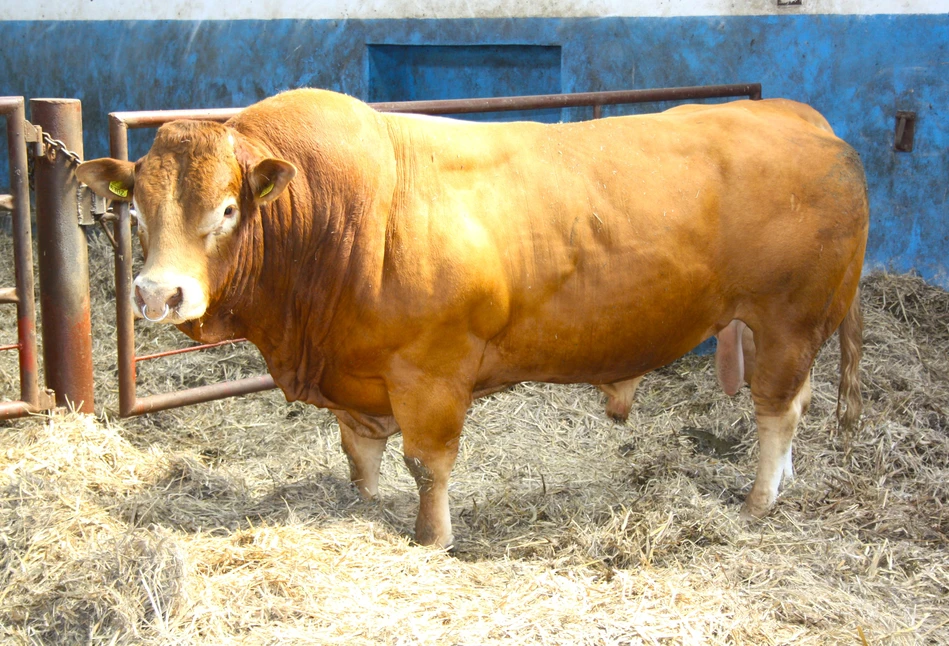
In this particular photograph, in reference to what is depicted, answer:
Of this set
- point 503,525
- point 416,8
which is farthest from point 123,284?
point 416,8

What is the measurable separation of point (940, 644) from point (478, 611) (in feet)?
4.96

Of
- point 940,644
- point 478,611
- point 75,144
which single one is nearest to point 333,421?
point 75,144

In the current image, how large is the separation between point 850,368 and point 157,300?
311 centimetres

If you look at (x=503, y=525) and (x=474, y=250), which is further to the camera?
(x=503, y=525)

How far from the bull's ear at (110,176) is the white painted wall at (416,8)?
4169 mm

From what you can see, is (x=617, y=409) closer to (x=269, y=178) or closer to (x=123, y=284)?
(x=269, y=178)

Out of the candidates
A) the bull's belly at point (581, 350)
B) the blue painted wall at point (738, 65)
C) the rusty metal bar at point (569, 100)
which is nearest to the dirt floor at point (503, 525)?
the bull's belly at point (581, 350)

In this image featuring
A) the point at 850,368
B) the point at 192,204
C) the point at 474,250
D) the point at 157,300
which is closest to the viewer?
the point at 157,300

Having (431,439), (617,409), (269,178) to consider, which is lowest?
(617,409)

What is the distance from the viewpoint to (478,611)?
3.35m

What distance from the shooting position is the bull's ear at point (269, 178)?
10.9 ft

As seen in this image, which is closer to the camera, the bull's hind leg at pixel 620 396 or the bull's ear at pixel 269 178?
the bull's ear at pixel 269 178

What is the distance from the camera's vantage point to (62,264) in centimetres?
455

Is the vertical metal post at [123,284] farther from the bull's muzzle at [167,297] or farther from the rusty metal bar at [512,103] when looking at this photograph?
the bull's muzzle at [167,297]
